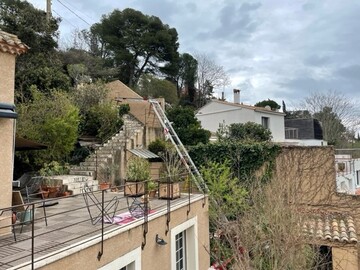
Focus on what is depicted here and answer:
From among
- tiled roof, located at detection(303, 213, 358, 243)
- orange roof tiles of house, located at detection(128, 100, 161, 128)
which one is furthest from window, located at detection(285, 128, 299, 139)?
tiled roof, located at detection(303, 213, 358, 243)

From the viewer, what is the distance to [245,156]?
64.0ft

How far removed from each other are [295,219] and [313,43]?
14183mm

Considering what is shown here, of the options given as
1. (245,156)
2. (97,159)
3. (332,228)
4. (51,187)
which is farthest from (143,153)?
(332,228)

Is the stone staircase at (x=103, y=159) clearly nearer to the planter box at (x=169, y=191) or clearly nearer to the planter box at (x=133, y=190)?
the planter box at (x=133, y=190)

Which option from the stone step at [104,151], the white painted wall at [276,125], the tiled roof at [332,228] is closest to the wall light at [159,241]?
the tiled roof at [332,228]

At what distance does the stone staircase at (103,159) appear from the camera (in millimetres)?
15495

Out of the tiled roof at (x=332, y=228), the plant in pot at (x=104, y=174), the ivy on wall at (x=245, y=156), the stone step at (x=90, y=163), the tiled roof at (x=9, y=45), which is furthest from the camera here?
the ivy on wall at (x=245, y=156)

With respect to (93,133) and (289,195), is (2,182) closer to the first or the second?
(289,195)

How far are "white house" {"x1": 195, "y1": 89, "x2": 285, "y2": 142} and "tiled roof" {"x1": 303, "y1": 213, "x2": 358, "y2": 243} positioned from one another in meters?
14.5

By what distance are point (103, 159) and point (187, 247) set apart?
27.6 ft

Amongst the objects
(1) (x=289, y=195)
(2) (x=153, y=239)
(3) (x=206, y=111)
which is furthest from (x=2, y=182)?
(3) (x=206, y=111)

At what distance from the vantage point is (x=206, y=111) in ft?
109

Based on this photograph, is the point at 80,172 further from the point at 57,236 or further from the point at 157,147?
the point at 57,236

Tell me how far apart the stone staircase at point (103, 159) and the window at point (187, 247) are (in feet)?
17.9
